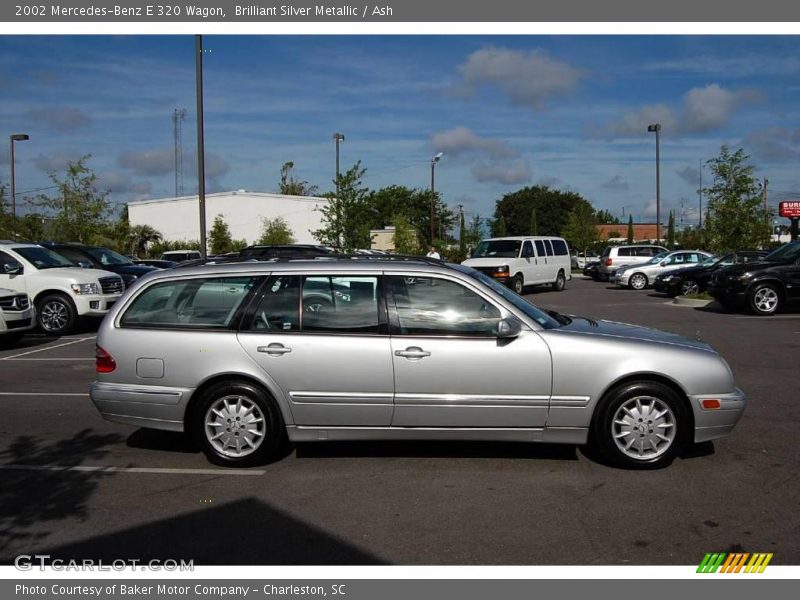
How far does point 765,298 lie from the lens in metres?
17.4

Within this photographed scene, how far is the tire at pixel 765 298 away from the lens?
57.0 feet

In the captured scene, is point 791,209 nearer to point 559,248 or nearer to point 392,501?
point 559,248

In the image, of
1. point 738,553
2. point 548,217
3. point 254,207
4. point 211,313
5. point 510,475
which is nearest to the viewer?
point 738,553

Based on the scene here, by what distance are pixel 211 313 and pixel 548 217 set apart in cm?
9013

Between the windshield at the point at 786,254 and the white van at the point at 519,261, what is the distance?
890 cm

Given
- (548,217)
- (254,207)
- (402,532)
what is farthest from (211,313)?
(548,217)

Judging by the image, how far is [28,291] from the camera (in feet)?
50.7

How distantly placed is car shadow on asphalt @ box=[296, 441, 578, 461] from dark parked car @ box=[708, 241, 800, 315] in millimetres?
12657

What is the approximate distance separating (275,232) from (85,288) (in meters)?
41.4

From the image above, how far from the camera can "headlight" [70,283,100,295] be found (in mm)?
15469

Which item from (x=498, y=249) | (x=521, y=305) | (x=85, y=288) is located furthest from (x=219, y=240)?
(x=521, y=305)

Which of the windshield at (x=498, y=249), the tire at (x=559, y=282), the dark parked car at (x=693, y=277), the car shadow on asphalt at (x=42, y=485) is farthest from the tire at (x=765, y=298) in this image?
the car shadow on asphalt at (x=42, y=485)

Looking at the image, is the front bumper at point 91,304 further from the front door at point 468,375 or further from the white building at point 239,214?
the white building at point 239,214

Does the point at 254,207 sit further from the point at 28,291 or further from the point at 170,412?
the point at 170,412
